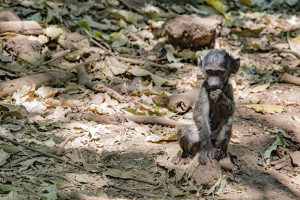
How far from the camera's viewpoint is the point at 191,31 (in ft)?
23.5

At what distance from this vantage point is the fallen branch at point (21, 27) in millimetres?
6814

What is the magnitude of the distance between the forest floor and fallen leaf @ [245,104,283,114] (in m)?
0.01

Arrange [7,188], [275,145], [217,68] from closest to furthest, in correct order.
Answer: [7,188] → [217,68] → [275,145]

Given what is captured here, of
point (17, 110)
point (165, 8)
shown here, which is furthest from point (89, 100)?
point (165, 8)

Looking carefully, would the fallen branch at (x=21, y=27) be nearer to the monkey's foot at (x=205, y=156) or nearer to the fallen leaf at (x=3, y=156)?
the fallen leaf at (x=3, y=156)

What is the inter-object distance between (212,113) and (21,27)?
307cm

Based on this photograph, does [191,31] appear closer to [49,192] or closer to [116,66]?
[116,66]

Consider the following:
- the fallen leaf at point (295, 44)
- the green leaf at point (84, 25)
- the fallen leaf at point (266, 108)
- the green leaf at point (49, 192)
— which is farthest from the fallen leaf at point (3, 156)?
the fallen leaf at point (295, 44)

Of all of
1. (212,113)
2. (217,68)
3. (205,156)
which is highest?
(217,68)

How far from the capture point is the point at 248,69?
Answer: 716 cm

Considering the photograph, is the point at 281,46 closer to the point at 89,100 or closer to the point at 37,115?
the point at 89,100

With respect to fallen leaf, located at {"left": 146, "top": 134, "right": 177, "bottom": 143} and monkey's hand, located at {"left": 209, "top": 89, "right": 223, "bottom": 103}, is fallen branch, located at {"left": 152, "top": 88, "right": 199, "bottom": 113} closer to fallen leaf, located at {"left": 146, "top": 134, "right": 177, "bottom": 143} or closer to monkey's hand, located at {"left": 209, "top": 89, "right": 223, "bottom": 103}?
fallen leaf, located at {"left": 146, "top": 134, "right": 177, "bottom": 143}

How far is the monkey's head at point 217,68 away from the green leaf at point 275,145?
38.4 inches

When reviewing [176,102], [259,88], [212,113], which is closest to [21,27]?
[176,102]
